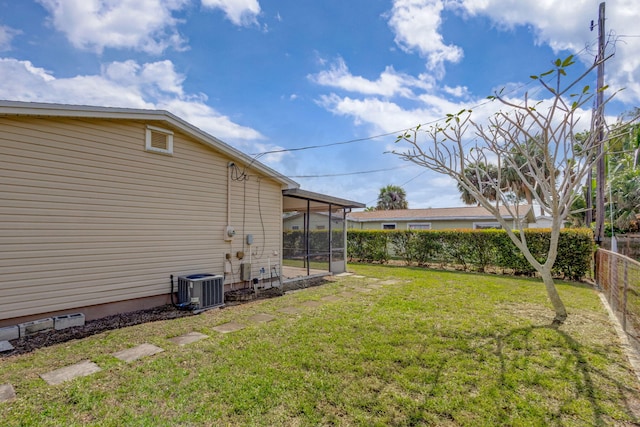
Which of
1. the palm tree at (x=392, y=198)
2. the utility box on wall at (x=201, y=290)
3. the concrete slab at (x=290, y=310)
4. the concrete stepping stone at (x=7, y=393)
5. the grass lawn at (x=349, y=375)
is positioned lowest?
the concrete slab at (x=290, y=310)

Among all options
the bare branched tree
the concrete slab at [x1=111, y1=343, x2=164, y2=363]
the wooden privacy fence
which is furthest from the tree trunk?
the concrete slab at [x1=111, y1=343, x2=164, y2=363]

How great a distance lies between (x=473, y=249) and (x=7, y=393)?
1127 centimetres

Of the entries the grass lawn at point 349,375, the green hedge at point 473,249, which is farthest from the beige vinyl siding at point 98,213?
the green hedge at point 473,249

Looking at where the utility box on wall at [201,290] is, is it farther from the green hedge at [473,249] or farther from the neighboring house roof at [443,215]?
the neighboring house roof at [443,215]

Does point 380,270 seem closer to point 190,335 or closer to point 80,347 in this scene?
point 190,335

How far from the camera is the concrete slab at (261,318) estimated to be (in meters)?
4.94

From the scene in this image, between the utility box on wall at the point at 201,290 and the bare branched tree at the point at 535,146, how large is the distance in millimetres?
4524

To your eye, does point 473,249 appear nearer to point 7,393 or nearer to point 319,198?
point 319,198

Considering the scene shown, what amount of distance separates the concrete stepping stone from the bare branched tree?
6195 mm

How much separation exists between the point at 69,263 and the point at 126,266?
0.80 meters

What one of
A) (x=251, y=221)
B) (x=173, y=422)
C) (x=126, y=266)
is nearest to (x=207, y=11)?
(x=251, y=221)

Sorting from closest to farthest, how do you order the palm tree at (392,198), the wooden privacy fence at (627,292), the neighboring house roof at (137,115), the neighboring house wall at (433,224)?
the wooden privacy fence at (627,292) < the neighboring house roof at (137,115) < the neighboring house wall at (433,224) < the palm tree at (392,198)

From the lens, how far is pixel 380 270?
10.6 meters

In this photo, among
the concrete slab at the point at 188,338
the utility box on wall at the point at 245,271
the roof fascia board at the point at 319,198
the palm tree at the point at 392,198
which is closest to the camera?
the concrete slab at the point at 188,338
